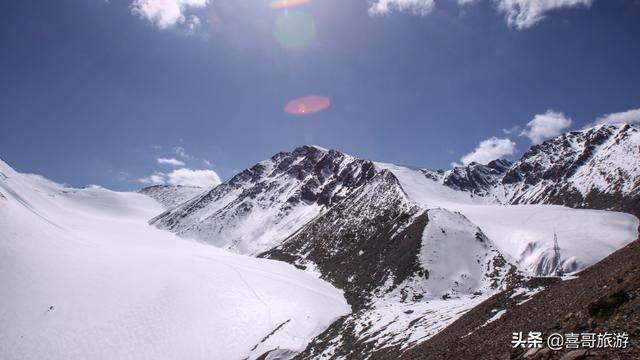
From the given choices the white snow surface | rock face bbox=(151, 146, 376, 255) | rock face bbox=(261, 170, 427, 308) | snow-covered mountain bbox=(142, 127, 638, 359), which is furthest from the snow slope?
rock face bbox=(151, 146, 376, 255)

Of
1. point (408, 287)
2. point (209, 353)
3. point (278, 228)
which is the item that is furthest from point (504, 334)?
point (278, 228)

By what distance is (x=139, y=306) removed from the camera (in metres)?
48.7

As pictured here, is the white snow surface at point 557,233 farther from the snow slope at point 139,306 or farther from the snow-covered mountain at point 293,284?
the snow slope at point 139,306

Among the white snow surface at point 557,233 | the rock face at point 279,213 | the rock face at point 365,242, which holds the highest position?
the rock face at point 279,213

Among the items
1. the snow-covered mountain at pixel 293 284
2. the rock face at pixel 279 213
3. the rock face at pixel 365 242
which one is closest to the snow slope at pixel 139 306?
the snow-covered mountain at pixel 293 284

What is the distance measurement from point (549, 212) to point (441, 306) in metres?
87.6

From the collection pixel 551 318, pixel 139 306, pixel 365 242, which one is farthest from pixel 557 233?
pixel 139 306

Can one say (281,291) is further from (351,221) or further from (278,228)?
(278,228)

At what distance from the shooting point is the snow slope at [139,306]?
132ft

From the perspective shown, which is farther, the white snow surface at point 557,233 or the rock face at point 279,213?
the rock face at point 279,213

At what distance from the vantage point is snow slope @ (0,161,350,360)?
4038 centimetres

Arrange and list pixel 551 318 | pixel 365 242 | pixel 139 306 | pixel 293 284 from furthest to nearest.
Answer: pixel 365 242, pixel 293 284, pixel 139 306, pixel 551 318

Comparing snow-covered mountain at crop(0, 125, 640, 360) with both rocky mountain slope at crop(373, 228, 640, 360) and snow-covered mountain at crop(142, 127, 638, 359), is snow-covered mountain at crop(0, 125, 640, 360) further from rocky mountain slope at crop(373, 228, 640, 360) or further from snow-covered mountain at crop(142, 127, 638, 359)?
rocky mountain slope at crop(373, 228, 640, 360)

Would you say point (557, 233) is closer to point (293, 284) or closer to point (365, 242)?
point (365, 242)
